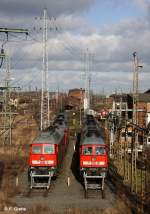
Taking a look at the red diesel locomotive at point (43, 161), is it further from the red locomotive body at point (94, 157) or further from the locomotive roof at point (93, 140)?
the locomotive roof at point (93, 140)

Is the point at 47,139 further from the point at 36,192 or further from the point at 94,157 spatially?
the point at 36,192

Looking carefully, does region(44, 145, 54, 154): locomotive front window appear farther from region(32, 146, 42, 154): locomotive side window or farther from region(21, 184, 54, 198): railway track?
region(21, 184, 54, 198): railway track

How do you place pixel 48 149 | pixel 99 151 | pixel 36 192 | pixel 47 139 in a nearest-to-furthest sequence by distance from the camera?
pixel 36 192, pixel 99 151, pixel 48 149, pixel 47 139

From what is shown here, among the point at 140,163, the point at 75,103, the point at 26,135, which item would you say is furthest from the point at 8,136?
the point at 75,103

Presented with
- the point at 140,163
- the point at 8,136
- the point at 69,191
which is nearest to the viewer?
the point at 69,191

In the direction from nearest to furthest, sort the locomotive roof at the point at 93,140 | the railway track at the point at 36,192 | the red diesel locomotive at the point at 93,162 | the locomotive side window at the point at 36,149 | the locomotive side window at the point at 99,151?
the railway track at the point at 36,192, the red diesel locomotive at the point at 93,162, the locomotive side window at the point at 99,151, the locomotive side window at the point at 36,149, the locomotive roof at the point at 93,140

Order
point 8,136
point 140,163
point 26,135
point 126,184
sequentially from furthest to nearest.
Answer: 1. point 26,135
2. point 8,136
3. point 140,163
4. point 126,184

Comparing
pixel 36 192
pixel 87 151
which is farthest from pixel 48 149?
pixel 36 192

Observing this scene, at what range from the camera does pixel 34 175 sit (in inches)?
917

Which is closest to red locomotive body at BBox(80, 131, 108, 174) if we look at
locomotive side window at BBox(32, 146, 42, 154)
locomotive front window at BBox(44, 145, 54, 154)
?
locomotive front window at BBox(44, 145, 54, 154)

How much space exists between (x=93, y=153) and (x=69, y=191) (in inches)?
103

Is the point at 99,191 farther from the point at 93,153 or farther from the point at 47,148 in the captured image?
the point at 47,148

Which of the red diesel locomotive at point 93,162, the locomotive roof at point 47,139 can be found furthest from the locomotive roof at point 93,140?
the locomotive roof at point 47,139

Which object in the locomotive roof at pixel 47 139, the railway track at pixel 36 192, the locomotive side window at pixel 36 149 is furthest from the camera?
the locomotive roof at pixel 47 139
